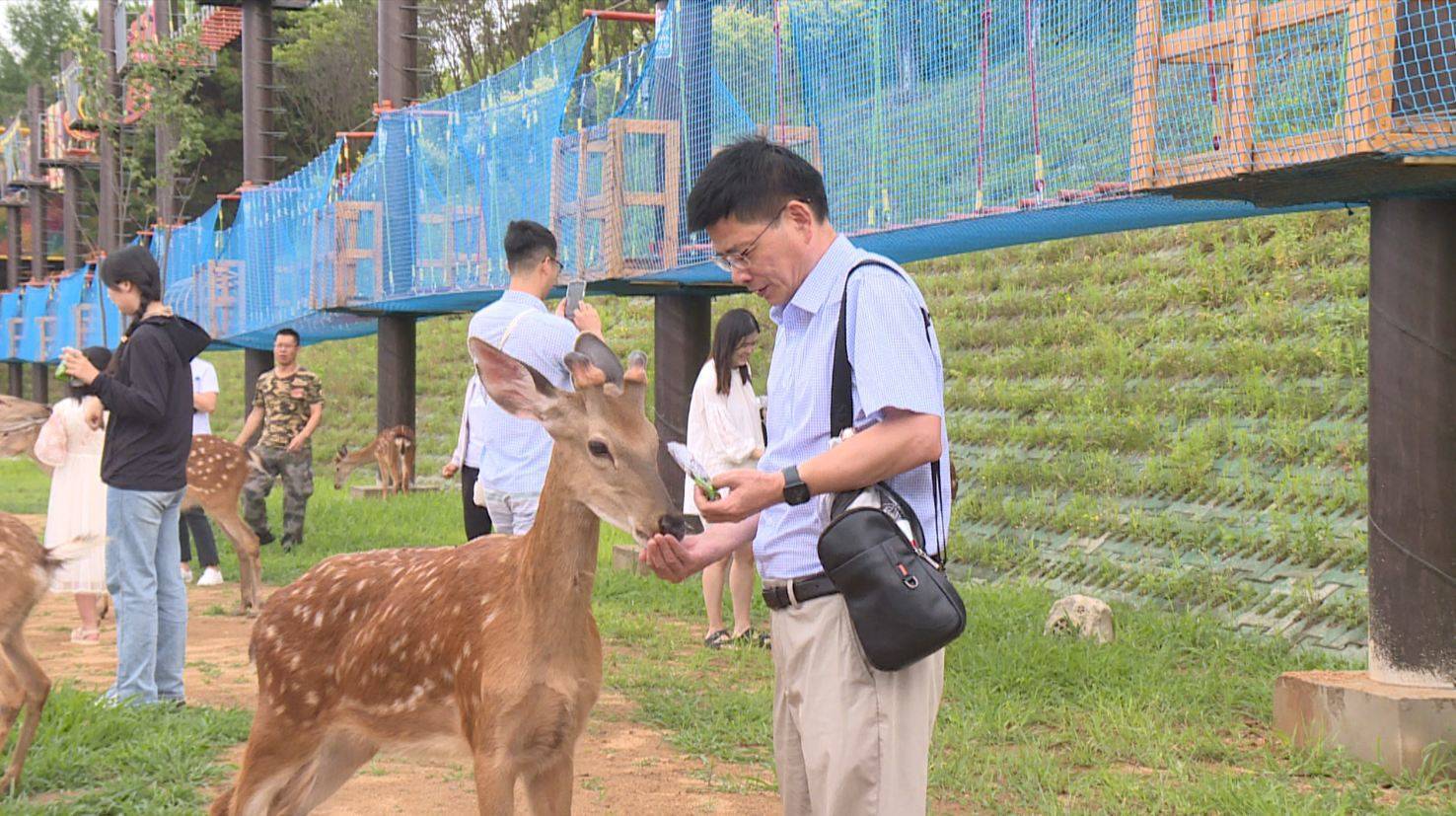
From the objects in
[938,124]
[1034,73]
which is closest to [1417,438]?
[1034,73]

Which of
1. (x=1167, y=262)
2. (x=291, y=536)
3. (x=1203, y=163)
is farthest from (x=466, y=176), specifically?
(x=1203, y=163)

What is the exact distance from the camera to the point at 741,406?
807 centimetres

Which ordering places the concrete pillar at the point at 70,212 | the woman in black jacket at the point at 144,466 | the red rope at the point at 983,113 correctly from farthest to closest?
the concrete pillar at the point at 70,212 < the red rope at the point at 983,113 < the woman in black jacket at the point at 144,466

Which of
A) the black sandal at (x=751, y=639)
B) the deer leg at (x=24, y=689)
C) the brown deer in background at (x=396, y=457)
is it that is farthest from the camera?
the brown deer in background at (x=396, y=457)

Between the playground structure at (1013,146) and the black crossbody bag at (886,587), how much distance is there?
9.19ft

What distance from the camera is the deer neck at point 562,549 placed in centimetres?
395

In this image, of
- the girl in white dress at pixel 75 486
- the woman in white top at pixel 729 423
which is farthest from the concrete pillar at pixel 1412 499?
the girl in white dress at pixel 75 486

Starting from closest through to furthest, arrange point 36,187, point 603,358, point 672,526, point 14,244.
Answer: point 672,526, point 603,358, point 36,187, point 14,244

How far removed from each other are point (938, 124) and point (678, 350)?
3.55 m

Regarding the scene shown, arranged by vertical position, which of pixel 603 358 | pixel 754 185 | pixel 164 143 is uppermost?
pixel 164 143

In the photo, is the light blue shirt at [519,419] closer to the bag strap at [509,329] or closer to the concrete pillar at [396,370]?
the bag strap at [509,329]

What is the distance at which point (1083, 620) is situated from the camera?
7754 millimetres

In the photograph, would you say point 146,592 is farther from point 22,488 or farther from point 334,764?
point 22,488

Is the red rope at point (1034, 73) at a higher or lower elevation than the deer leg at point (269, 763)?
higher
